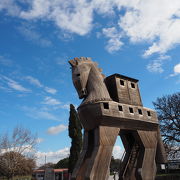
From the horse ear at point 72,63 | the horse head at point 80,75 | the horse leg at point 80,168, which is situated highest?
the horse ear at point 72,63

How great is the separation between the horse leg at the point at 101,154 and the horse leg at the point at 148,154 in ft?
8.49

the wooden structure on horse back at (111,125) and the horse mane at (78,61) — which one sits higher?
the horse mane at (78,61)

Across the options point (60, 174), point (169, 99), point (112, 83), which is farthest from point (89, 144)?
point (60, 174)

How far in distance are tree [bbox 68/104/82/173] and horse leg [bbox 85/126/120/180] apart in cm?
1720

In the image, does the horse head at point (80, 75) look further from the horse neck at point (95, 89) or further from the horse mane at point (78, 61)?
the horse neck at point (95, 89)

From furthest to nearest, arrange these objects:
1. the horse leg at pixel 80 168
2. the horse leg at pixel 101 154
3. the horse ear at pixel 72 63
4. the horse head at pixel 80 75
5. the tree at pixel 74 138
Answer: the tree at pixel 74 138 → the horse ear at pixel 72 63 → the horse head at pixel 80 75 → the horse leg at pixel 80 168 → the horse leg at pixel 101 154

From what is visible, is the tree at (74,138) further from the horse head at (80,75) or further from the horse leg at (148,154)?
the horse head at (80,75)

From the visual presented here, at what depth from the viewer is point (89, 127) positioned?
11.7m

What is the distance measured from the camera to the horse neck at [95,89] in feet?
38.2

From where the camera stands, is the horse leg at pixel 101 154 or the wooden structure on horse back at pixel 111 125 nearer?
the horse leg at pixel 101 154

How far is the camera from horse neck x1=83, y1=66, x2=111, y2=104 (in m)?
11.7

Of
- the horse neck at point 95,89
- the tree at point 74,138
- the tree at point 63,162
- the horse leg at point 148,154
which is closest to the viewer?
the horse neck at point 95,89

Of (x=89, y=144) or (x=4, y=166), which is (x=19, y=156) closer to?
(x=4, y=166)

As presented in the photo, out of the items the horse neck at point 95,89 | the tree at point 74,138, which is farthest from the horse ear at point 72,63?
the tree at point 74,138
